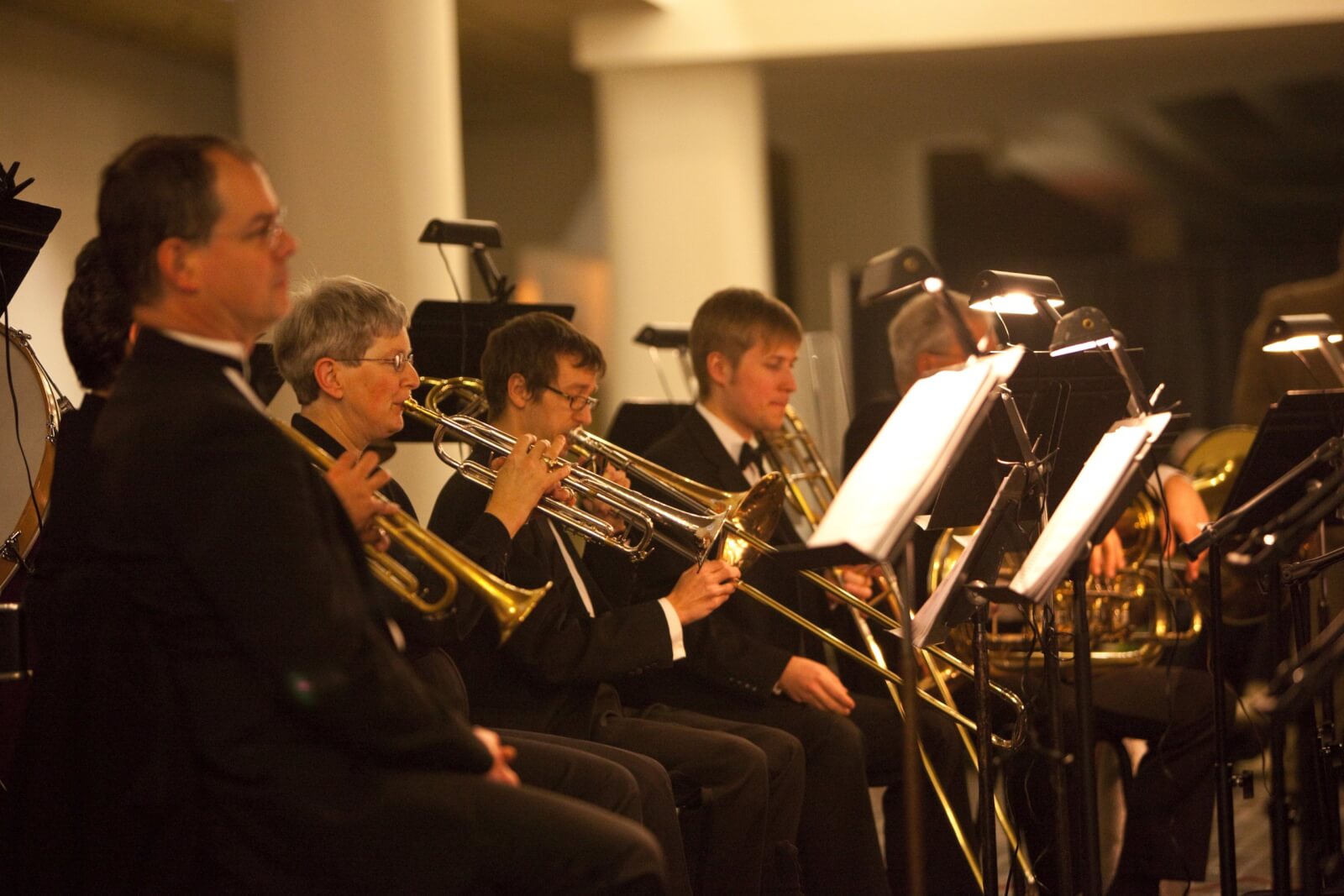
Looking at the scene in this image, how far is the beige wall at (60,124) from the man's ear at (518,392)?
8.85 feet

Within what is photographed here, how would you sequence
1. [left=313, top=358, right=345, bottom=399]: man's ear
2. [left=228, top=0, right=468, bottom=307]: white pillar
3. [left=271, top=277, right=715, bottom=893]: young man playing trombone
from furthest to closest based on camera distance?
1. [left=228, top=0, right=468, bottom=307]: white pillar
2. [left=313, top=358, right=345, bottom=399]: man's ear
3. [left=271, top=277, right=715, bottom=893]: young man playing trombone

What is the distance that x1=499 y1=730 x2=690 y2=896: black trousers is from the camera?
2941 millimetres

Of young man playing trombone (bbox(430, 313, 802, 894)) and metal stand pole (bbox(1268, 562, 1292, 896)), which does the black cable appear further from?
metal stand pole (bbox(1268, 562, 1292, 896))

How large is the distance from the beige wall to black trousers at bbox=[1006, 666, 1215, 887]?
387 cm

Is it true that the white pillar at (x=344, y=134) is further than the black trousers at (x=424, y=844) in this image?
Yes

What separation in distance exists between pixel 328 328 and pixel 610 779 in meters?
1.08

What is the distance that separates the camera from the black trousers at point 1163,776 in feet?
13.1

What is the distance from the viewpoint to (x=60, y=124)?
598 cm

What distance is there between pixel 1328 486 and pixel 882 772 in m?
1.65

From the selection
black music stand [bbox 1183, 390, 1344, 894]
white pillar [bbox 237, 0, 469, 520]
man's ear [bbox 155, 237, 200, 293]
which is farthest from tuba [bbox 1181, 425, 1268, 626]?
man's ear [bbox 155, 237, 200, 293]

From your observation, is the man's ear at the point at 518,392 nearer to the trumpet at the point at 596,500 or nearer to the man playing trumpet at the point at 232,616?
the trumpet at the point at 596,500

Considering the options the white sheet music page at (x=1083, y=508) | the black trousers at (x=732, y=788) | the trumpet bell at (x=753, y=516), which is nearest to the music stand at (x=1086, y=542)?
the white sheet music page at (x=1083, y=508)

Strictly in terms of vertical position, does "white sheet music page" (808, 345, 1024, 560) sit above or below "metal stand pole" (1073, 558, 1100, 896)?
above

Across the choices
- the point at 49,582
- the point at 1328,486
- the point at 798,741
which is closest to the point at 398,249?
the point at 798,741
